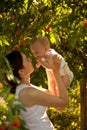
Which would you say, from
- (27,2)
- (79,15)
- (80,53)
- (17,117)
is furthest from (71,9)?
(80,53)

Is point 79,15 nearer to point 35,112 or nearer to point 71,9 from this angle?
point 71,9

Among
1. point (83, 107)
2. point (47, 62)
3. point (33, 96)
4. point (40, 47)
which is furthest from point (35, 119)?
point (83, 107)

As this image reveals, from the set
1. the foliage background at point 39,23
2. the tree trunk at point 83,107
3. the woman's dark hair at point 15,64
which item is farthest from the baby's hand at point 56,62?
the tree trunk at point 83,107

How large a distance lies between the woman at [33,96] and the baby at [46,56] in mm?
50

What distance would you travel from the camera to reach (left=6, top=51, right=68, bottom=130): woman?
339 cm

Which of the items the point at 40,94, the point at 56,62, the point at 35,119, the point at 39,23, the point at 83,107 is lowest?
the point at 83,107

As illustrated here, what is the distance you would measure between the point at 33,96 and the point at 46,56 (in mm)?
364

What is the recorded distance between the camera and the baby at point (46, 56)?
3.55 m

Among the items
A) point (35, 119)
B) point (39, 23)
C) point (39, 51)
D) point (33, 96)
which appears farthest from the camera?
point (39, 23)

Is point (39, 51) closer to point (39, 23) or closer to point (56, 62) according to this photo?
point (56, 62)

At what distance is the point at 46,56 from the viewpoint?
359 centimetres

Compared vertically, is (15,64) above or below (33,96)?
above

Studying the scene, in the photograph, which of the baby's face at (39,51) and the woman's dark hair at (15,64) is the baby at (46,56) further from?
the woman's dark hair at (15,64)

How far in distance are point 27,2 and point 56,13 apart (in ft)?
1.69
